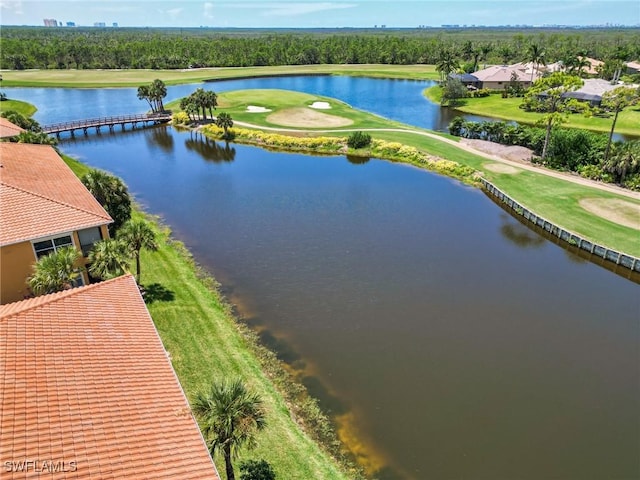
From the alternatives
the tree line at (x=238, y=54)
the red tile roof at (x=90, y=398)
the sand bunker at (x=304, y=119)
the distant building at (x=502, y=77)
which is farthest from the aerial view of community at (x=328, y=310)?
the tree line at (x=238, y=54)

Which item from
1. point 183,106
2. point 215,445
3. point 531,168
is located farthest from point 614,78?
point 215,445

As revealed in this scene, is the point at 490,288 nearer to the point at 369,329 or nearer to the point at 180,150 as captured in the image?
the point at 369,329

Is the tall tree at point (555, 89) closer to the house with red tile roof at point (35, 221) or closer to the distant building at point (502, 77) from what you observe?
the house with red tile roof at point (35, 221)

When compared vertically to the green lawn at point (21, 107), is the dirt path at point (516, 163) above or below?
below

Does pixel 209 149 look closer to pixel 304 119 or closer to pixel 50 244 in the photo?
pixel 304 119

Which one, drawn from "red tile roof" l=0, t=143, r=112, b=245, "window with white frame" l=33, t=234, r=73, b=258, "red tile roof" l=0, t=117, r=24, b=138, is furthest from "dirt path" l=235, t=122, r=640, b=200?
"window with white frame" l=33, t=234, r=73, b=258
